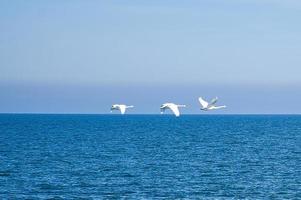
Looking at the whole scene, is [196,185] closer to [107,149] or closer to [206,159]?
[206,159]

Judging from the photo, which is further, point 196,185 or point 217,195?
point 196,185

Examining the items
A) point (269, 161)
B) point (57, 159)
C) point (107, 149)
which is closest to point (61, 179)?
point (57, 159)

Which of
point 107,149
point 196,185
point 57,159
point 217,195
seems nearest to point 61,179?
point 196,185

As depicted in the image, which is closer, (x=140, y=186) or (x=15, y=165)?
(x=140, y=186)

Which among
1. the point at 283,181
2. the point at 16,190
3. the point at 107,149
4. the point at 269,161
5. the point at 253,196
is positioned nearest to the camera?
the point at 253,196

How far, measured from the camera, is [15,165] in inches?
2795

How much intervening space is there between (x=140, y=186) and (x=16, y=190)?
335 inches

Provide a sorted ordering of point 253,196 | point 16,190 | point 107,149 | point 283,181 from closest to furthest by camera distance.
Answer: point 253,196
point 16,190
point 283,181
point 107,149

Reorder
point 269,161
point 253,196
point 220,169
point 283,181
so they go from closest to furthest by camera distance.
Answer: point 253,196 → point 283,181 → point 220,169 → point 269,161

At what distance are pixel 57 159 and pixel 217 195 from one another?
33859 mm

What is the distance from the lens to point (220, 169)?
219 feet

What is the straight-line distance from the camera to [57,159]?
79.3m

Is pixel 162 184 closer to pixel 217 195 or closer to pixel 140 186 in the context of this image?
pixel 140 186

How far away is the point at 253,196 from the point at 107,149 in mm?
50965
